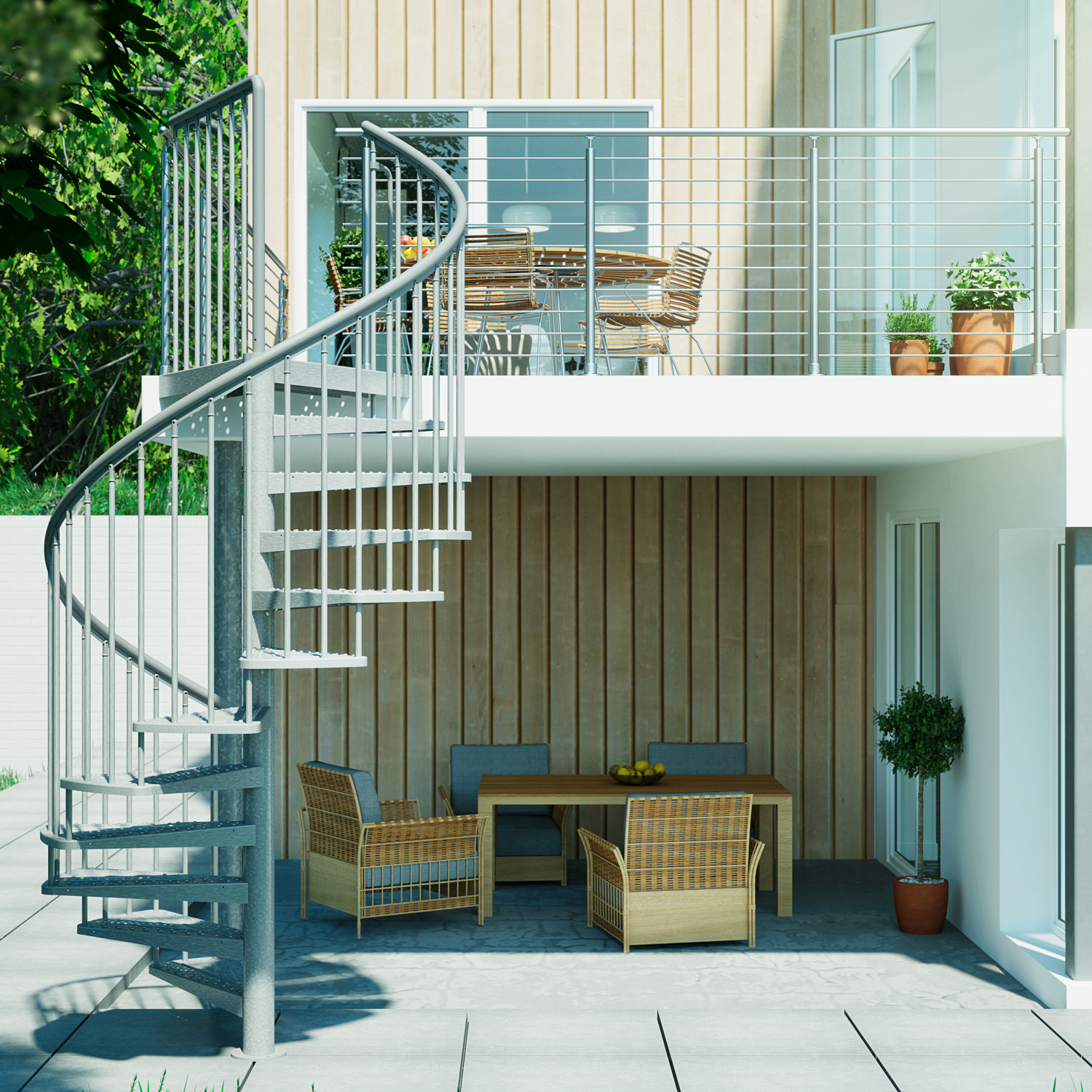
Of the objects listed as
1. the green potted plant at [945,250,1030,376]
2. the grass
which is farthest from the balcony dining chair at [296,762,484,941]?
the grass

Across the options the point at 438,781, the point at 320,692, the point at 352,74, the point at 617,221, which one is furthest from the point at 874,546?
the point at 352,74

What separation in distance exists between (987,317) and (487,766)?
370cm

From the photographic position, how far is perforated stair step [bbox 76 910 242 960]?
13.4ft

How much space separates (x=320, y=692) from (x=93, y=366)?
984 cm

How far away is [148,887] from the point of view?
4031 millimetres

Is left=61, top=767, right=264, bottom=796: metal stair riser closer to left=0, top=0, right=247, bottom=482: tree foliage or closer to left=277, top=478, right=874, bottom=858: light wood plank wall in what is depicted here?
left=277, top=478, right=874, bottom=858: light wood plank wall

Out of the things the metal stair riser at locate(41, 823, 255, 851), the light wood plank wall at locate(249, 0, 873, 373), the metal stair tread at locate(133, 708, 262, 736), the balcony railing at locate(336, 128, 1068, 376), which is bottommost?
the metal stair riser at locate(41, 823, 255, 851)

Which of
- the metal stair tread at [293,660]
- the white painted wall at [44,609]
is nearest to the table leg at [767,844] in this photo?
the metal stair tread at [293,660]

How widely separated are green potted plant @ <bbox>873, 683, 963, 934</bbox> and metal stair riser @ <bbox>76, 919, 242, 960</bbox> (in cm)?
325

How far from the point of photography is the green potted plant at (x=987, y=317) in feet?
16.2

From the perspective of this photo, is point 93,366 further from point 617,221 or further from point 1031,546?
point 1031,546

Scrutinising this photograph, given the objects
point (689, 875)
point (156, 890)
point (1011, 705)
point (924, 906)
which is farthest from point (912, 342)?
point (156, 890)

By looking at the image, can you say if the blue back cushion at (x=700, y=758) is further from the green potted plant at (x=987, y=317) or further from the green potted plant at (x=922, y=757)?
the green potted plant at (x=987, y=317)

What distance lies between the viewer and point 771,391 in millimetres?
4766
